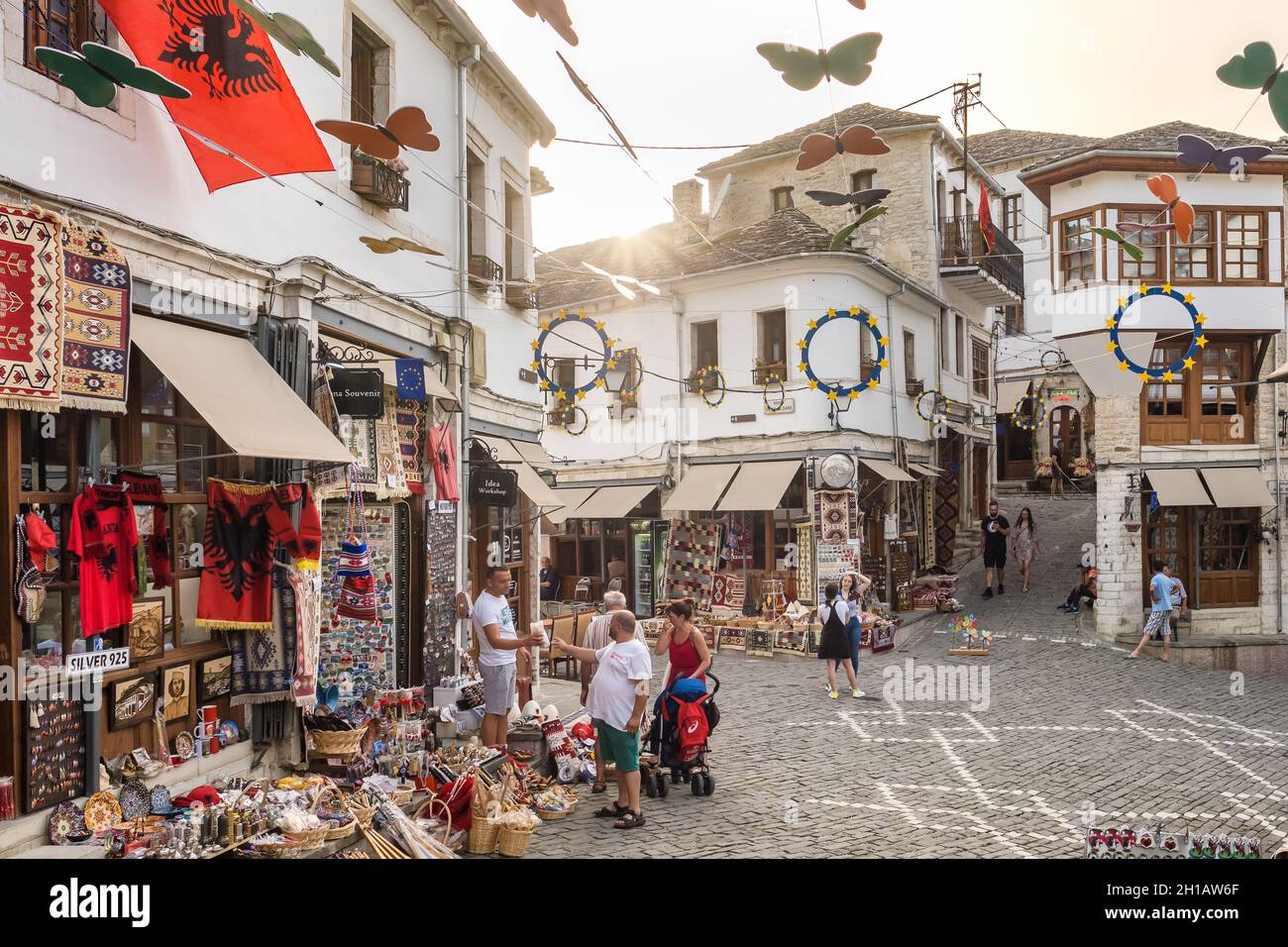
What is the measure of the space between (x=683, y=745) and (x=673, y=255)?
14712 millimetres

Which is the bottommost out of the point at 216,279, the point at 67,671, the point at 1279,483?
the point at 67,671

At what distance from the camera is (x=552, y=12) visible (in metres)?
3.25

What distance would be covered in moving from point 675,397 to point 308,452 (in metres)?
15.0

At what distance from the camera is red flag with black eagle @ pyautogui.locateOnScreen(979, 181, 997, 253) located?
21.1 meters

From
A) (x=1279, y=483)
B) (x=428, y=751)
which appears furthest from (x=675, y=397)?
(x=428, y=751)

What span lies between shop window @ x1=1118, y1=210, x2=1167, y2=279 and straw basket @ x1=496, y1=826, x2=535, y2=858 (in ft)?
55.3

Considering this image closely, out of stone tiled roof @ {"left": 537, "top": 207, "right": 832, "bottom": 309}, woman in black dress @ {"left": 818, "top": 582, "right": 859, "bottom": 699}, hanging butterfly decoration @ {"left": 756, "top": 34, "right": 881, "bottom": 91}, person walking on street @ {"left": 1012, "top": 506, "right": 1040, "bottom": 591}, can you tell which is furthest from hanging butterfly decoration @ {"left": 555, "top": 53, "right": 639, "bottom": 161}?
person walking on street @ {"left": 1012, "top": 506, "right": 1040, "bottom": 591}

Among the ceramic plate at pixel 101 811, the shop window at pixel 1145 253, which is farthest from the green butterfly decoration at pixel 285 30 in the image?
the shop window at pixel 1145 253

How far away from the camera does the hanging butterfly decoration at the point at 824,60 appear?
4.01 metres

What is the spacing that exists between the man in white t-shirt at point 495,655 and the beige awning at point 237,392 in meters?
2.25

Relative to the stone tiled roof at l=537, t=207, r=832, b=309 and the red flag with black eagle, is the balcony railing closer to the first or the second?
the red flag with black eagle

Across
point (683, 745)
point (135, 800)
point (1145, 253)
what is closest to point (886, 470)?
point (1145, 253)

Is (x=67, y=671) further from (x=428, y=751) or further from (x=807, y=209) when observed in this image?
(x=807, y=209)
